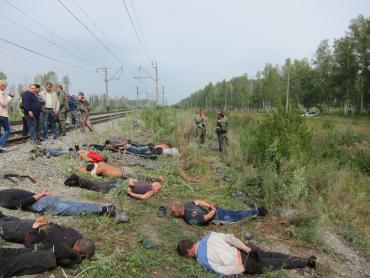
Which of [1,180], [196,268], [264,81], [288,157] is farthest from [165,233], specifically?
[264,81]

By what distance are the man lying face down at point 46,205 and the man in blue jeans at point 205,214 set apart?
112cm

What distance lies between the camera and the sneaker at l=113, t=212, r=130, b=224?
18.6 feet

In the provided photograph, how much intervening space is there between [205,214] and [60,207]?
248 centimetres

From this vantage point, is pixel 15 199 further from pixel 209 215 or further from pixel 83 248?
pixel 209 215

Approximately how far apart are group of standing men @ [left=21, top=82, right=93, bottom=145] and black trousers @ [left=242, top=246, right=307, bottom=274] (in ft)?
25.9

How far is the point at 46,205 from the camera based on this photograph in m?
5.74

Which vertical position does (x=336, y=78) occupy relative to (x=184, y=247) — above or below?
above

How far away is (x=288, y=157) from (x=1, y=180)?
761cm

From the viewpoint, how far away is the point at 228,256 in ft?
16.1

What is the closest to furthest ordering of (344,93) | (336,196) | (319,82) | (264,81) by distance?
1. (336,196)
2. (344,93)
3. (319,82)
4. (264,81)

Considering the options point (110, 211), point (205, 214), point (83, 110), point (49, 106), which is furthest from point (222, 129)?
point (110, 211)

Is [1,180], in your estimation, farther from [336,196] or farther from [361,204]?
[361,204]

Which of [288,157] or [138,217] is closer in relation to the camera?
[138,217]

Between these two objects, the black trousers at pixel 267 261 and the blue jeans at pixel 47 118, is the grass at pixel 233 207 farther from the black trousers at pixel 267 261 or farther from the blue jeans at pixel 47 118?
the blue jeans at pixel 47 118
